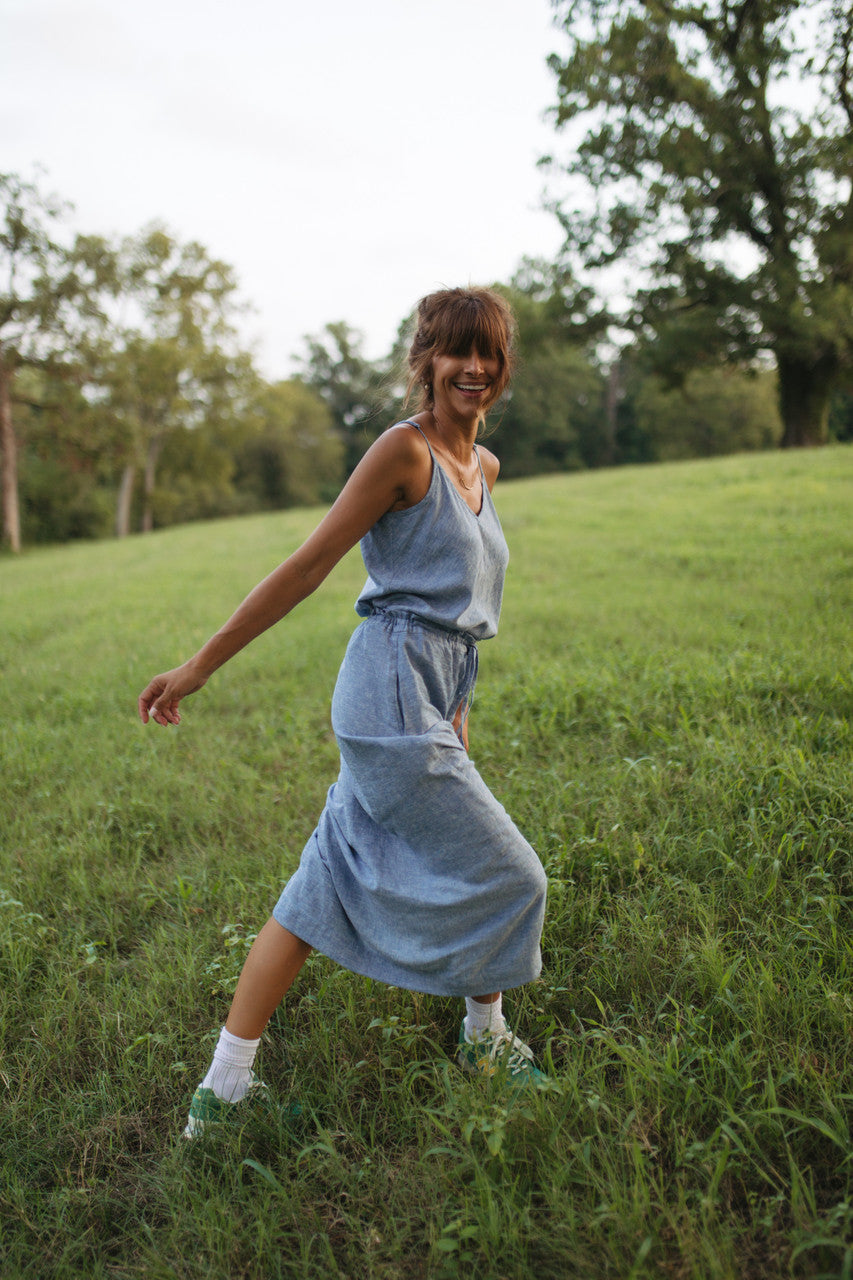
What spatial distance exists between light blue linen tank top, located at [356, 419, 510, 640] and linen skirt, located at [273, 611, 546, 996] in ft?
0.18

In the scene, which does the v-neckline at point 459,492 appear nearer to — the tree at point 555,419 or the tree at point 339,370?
the tree at point 555,419

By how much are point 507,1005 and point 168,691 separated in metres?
1.31

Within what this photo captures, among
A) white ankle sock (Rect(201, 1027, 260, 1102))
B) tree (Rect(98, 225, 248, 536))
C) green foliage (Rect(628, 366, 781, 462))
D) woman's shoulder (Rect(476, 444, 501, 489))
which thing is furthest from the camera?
green foliage (Rect(628, 366, 781, 462))

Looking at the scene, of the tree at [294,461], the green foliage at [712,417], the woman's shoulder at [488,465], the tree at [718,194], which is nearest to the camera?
the woman's shoulder at [488,465]

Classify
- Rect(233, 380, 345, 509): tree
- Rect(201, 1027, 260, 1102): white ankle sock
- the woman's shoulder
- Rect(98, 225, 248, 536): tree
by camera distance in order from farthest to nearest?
Rect(233, 380, 345, 509): tree < Rect(98, 225, 248, 536): tree < the woman's shoulder < Rect(201, 1027, 260, 1102): white ankle sock

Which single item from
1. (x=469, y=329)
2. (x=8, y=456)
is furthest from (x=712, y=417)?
(x=469, y=329)

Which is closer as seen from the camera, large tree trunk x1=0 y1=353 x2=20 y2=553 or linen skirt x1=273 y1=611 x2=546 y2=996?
linen skirt x1=273 y1=611 x2=546 y2=996

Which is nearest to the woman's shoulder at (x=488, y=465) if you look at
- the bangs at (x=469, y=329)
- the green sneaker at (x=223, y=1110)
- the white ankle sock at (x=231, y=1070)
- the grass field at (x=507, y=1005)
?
the bangs at (x=469, y=329)

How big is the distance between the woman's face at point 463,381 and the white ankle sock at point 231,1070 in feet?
5.59

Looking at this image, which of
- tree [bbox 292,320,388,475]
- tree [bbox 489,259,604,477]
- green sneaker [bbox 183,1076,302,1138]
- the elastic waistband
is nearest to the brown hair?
the elastic waistband

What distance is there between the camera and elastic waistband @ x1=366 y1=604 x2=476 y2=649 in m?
1.99

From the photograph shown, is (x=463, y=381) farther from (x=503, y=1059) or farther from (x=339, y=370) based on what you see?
(x=339, y=370)

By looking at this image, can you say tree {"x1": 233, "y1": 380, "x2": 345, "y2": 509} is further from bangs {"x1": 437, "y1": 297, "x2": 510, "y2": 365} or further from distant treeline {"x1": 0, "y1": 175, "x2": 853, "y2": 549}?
bangs {"x1": 437, "y1": 297, "x2": 510, "y2": 365}

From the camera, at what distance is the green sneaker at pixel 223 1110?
75.1 inches
